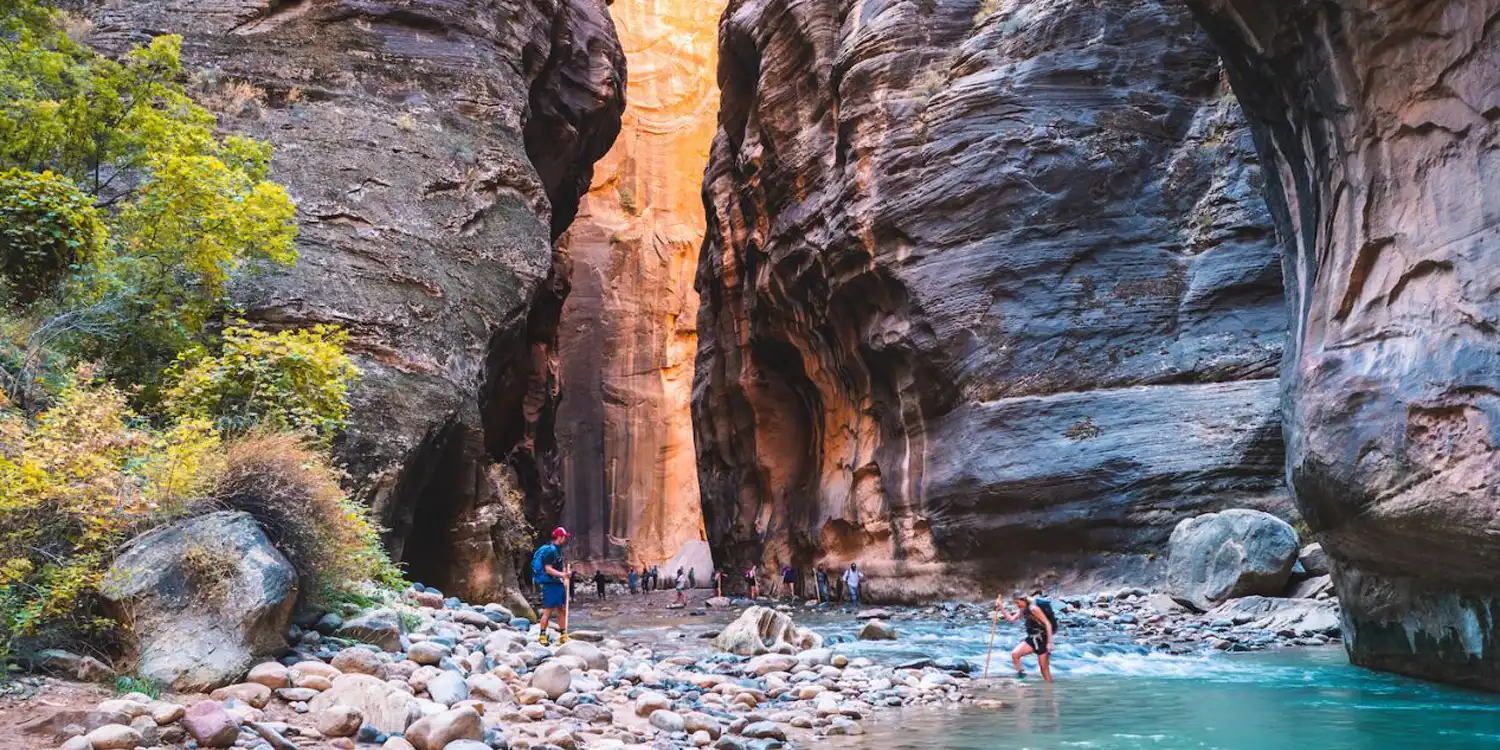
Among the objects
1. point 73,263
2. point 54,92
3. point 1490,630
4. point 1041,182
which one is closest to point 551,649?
point 73,263

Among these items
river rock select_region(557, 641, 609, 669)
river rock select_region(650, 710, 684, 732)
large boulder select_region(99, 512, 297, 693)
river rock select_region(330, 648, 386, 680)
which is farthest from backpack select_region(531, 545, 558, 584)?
large boulder select_region(99, 512, 297, 693)

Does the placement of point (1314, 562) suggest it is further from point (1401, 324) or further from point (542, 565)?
point (542, 565)

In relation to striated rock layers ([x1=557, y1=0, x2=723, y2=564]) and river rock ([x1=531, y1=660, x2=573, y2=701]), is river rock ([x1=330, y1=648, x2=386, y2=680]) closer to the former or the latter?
river rock ([x1=531, y1=660, x2=573, y2=701])

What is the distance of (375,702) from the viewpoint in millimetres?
6801

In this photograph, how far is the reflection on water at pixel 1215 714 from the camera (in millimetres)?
8180

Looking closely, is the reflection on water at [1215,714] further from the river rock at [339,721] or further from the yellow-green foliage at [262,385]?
the yellow-green foliage at [262,385]

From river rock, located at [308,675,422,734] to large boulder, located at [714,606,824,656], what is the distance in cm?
676

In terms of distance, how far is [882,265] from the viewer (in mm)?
25531

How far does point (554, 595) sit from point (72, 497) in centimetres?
599

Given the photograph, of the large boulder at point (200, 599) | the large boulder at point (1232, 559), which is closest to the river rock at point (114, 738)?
the large boulder at point (200, 599)

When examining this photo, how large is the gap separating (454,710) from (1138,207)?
818 inches

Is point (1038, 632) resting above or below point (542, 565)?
below

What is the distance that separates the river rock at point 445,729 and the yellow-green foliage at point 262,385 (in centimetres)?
566

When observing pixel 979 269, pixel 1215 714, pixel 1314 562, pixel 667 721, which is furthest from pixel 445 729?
pixel 979 269
